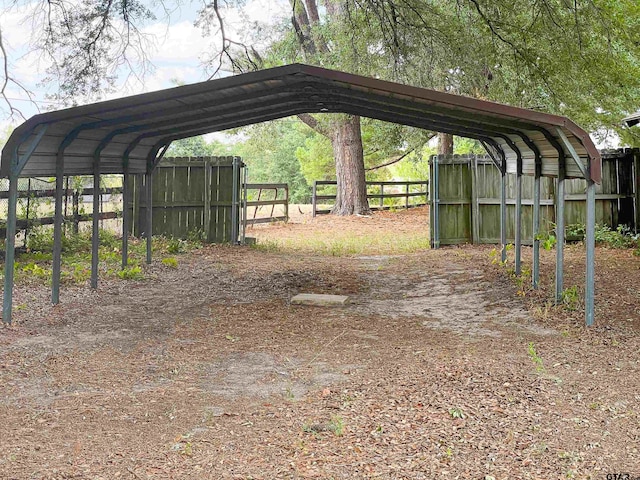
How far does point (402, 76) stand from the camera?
1226cm

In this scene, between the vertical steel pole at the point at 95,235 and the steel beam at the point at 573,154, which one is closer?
the steel beam at the point at 573,154

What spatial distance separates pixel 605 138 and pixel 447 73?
958 centimetres

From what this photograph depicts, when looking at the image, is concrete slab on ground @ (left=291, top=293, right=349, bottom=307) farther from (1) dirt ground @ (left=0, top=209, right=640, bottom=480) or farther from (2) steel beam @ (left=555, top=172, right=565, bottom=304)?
(2) steel beam @ (left=555, top=172, right=565, bottom=304)

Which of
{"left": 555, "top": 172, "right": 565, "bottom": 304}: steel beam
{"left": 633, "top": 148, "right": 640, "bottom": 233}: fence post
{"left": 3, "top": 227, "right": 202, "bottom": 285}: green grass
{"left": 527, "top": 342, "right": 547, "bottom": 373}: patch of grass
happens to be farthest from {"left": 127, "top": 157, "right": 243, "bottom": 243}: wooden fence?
{"left": 527, "top": 342, "right": 547, "bottom": 373}: patch of grass

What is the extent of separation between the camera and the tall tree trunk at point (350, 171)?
20.8m

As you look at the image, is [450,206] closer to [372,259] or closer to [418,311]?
[372,259]

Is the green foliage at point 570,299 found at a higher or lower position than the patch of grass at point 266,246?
lower

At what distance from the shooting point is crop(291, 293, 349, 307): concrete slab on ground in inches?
317

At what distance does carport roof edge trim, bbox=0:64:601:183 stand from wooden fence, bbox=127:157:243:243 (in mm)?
6660

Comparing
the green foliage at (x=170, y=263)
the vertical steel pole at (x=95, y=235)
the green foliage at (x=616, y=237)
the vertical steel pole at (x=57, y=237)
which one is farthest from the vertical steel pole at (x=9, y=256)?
the green foliage at (x=616, y=237)

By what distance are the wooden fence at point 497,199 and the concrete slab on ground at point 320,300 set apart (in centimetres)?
593

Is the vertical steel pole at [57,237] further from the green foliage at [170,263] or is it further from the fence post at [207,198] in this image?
the fence post at [207,198]

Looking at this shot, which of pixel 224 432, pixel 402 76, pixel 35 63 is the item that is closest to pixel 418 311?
pixel 224 432

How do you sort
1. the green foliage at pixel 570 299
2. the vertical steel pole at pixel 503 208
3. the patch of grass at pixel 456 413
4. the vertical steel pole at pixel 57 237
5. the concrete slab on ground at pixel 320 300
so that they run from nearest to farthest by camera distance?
the patch of grass at pixel 456 413, the green foliage at pixel 570 299, the vertical steel pole at pixel 57 237, the concrete slab on ground at pixel 320 300, the vertical steel pole at pixel 503 208
